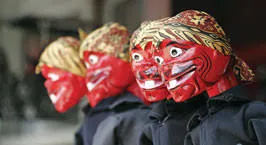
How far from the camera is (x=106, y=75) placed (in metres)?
1.46

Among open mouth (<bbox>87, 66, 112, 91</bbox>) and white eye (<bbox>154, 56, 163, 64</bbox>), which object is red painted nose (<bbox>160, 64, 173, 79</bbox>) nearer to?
white eye (<bbox>154, 56, 163, 64</bbox>)

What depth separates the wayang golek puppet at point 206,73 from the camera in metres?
1.06

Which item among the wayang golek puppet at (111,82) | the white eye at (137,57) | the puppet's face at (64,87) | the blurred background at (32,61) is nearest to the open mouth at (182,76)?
the white eye at (137,57)

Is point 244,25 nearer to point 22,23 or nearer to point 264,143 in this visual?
point 264,143

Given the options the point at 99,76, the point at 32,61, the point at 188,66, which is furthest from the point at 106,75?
the point at 32,61

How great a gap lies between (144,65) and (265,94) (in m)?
0.83

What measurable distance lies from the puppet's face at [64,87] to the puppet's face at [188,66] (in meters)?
0.59

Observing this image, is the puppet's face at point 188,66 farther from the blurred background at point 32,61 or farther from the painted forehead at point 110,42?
the blurred background at point 32,61

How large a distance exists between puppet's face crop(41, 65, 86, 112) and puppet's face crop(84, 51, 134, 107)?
121mm

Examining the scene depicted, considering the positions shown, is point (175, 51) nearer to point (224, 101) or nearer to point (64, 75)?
point (224, 101)

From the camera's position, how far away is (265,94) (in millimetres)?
1797

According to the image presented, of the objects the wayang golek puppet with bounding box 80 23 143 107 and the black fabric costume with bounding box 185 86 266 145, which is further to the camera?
the wayang golek puppet with bounding box 80 23 143 107

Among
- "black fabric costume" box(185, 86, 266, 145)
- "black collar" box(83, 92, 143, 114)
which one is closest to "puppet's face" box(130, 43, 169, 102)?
"black fabric costume" box(185, 86, 266, 145)

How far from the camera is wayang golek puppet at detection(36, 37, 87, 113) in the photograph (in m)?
1.61
